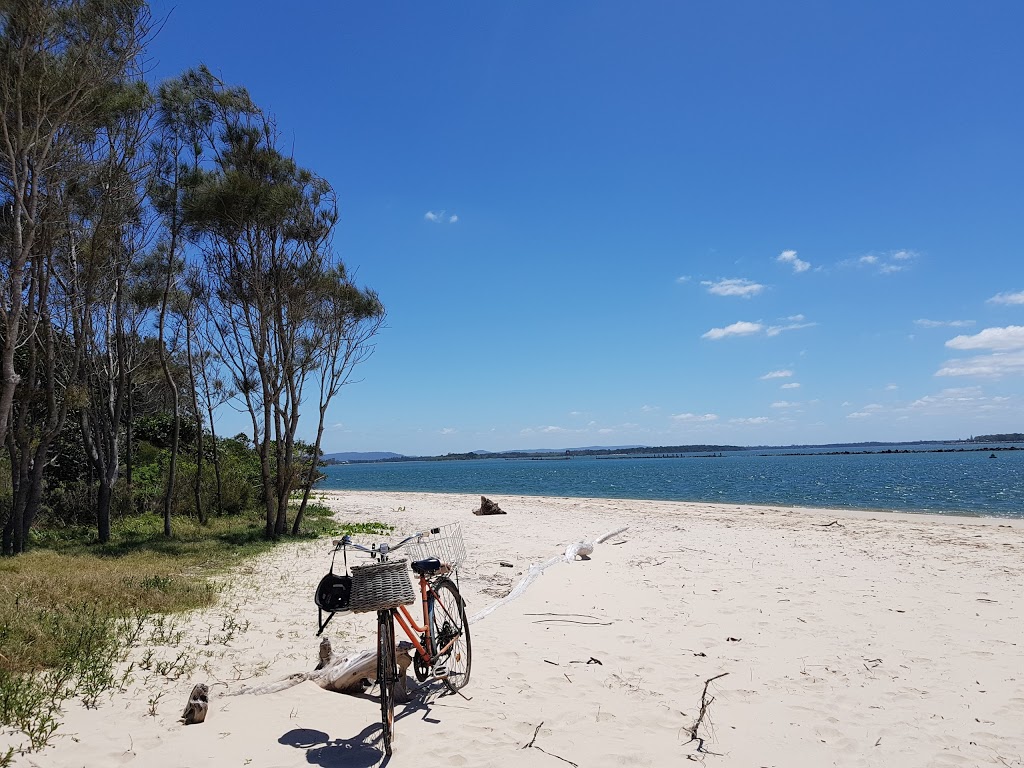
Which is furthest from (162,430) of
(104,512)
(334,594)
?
(334,594)

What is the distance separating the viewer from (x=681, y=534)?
16203mm

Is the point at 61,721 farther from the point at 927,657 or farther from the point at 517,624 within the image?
the point at 927,657

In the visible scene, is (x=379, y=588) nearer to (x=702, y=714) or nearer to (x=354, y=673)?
(x=354, y=673)

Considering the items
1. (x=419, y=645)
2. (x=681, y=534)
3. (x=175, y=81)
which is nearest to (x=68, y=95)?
(x=175, y=81)

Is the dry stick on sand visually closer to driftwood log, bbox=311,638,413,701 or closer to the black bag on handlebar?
driftwood log, bbox=311,638,413,701

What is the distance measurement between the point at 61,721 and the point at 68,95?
817 cm

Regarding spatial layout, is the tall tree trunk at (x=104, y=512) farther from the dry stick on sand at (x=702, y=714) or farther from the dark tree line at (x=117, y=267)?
the dry stick on sand at (x=702, y=714)

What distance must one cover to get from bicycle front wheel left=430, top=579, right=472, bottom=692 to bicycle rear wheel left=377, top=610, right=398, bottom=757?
0.79 metres

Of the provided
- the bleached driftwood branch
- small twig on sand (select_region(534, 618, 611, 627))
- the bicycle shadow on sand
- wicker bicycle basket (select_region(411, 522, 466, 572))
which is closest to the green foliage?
small twig on sand (select_region(534, 618, 611, 627))

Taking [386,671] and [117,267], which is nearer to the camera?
[386,671]

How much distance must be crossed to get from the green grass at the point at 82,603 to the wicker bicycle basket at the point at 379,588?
193cm

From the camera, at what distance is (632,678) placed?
5.50 meters

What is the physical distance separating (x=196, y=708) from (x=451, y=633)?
72.7 inches

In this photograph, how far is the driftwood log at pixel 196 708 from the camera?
167 inches
